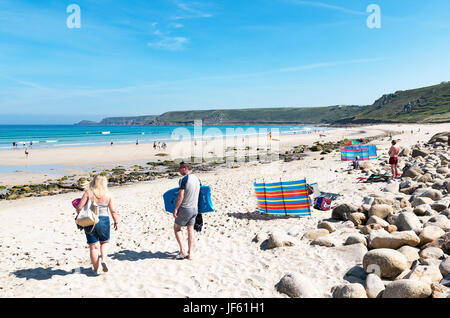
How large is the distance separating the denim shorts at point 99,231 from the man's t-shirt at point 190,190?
153 cm

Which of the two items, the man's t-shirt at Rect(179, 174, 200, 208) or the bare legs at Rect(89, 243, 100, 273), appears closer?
the bare legs at Rect(89, 243, 100, 273)

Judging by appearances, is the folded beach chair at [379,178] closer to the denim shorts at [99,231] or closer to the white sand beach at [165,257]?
the white sand beach at [165,257]

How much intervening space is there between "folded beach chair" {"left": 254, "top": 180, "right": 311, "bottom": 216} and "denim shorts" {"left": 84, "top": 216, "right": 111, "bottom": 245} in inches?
231

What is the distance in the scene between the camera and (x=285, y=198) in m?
9.80

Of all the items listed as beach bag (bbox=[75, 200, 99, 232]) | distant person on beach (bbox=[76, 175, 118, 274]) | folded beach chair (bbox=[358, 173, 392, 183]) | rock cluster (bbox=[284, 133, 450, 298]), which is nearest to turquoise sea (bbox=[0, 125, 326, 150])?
folded beach chair (bbox=[358, 173, 392, 183])

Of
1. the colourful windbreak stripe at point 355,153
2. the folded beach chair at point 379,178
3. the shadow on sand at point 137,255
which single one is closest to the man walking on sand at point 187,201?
the shadow on sand at point 137,255

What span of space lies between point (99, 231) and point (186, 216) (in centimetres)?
172

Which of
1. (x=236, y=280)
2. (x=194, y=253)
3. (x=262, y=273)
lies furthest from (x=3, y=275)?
(x=262, y=273)

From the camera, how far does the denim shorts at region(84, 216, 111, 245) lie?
535cm

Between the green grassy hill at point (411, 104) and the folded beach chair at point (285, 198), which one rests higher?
the green grassy hill at point (411, 104)

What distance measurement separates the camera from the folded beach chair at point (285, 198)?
9594mm

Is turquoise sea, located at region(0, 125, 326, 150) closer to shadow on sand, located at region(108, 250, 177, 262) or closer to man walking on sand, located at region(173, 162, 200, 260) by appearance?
shadow on sand, located at region(108, 250, 177, 262)

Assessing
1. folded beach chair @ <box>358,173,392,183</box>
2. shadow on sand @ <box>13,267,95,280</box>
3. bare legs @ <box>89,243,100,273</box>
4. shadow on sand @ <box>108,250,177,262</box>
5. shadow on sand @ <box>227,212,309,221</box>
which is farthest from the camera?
folded beach chair @ <box>358,173,392,183</box>

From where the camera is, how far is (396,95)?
187 metres
